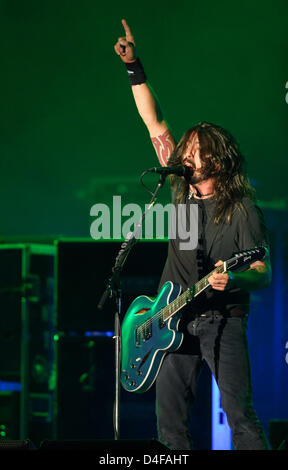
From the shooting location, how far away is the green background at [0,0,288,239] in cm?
709

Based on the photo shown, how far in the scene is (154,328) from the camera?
3.49 metres

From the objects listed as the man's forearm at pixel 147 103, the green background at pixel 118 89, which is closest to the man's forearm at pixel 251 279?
the man's forearm at pixel 147 103

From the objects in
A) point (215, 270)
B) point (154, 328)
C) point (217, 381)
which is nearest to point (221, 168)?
point (215, 270)

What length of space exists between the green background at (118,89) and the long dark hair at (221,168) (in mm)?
3622

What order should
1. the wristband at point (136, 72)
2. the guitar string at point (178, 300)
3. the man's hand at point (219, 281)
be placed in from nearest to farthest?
the man's hand at point (219, 281) < the guitar string at point (178, 300) < the wristband at point (136, 72)

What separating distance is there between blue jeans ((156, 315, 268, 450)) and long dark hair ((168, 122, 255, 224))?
554mm

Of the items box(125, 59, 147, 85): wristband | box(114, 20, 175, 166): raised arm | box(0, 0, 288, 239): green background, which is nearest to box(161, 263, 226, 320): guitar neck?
box(114, 20, 175, 166): raised arm

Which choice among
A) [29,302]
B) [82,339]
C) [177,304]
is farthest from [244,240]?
[29,302]

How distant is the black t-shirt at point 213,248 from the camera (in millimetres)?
3238

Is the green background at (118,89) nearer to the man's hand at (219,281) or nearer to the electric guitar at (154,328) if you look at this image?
the electric guitar at (154,328)

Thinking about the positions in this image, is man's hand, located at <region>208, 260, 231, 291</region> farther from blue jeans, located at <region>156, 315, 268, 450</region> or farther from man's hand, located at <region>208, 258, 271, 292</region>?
blue jeans, located at <region>156, 315, 268, 450</region>

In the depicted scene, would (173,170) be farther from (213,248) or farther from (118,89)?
(118,89)
